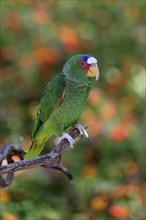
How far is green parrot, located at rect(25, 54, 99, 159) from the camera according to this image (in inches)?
88.1

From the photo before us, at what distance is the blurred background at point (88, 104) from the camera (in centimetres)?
366

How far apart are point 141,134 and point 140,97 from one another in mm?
629

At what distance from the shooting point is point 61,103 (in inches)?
91.6

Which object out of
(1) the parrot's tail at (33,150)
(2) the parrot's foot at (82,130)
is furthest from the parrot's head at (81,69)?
(1) the parrot's tail at (33,150)

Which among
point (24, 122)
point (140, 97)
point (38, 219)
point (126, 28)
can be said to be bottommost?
point (38, 219)

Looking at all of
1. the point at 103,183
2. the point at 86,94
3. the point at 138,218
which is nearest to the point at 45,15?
the point at 103,183

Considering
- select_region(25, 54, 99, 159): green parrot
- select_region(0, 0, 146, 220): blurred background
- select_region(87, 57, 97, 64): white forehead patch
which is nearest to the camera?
select_region(87, 57, 97, 64): white forehead patch

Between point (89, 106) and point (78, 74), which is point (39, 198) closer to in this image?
point (89, 106)

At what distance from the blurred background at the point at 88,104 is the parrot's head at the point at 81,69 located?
125cm

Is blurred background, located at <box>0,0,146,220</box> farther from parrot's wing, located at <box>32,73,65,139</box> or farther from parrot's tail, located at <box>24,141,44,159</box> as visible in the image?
parrot's wing, located at <box>32,73,65,139</box>

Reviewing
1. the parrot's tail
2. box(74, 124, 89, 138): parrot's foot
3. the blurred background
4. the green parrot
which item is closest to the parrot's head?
the green parrot

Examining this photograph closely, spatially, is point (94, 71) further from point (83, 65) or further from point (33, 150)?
point (33, 150)

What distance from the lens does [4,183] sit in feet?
6.92

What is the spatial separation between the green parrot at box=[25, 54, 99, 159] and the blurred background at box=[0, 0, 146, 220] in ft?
3.21
